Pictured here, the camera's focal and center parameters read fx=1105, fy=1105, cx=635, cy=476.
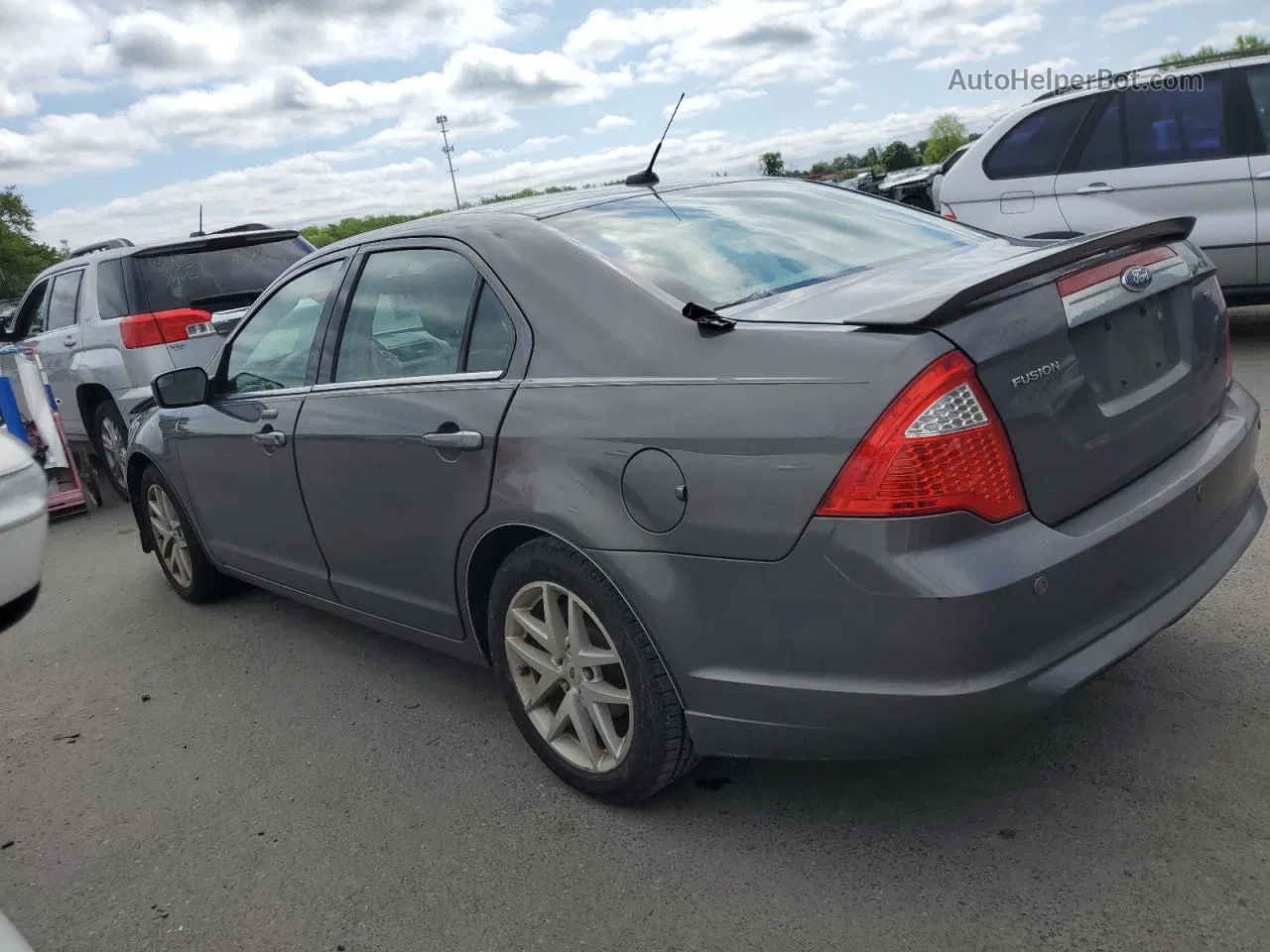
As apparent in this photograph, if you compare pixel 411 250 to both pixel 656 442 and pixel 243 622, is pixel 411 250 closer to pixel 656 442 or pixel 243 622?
pixel 656 442

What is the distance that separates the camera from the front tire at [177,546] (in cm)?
499

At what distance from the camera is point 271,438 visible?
389cm

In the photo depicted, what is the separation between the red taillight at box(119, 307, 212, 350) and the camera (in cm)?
756

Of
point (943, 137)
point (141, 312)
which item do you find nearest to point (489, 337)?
point (141, 312)

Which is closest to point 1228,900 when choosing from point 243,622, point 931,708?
point 931,708

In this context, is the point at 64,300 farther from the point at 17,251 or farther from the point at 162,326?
the point at 17,251

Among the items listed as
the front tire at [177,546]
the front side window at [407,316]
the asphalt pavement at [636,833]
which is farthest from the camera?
the front tire at [177,546]

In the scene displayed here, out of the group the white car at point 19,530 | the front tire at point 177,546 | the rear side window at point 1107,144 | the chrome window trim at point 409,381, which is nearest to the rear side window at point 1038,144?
the rear side window at point 1107,144

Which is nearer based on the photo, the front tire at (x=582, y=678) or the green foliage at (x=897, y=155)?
the front tire at (x=582, y=678)

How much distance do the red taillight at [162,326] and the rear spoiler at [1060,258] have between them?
253 inches

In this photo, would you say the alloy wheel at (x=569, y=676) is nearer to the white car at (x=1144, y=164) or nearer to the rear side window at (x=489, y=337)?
the rear side window at (x=489, y=337)

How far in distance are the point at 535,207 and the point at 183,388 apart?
177 centimetres

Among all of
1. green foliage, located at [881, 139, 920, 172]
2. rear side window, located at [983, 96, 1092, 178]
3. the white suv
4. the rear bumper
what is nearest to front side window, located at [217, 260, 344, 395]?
the rear bumper

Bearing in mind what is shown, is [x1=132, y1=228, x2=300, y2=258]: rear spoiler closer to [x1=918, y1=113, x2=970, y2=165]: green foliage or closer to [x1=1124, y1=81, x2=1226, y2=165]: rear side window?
[x1=1124, y1=81, x2=1226, y2=165]: rear side window
